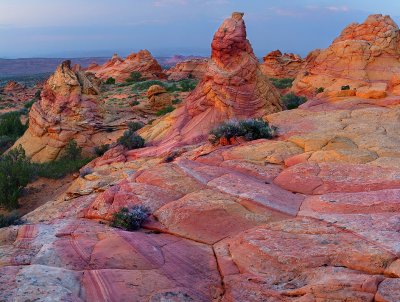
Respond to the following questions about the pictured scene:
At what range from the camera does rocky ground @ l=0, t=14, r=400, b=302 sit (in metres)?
4.78

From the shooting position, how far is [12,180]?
15.3 m

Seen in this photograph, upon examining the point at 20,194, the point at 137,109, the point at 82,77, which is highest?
the point at 82,77

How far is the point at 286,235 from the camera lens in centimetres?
578

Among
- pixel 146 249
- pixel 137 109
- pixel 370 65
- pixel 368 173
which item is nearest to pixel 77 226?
pixel 146 249

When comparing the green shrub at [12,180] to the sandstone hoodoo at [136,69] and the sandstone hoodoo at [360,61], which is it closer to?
the sandstone hoodoo at [360,61]

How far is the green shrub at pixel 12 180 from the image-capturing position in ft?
47.3

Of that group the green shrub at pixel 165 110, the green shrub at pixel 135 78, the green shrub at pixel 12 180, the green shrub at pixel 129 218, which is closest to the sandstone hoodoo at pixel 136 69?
the green shrub at pixel 135 78

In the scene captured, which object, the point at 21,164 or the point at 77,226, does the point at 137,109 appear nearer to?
the point at 21,164

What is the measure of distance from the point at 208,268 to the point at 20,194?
11.9 m

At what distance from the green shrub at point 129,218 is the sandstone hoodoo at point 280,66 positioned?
1668 inches

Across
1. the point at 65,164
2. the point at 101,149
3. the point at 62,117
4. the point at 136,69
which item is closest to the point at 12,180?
the point at 65,164

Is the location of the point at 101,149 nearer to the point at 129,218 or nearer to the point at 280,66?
the point at 129,218

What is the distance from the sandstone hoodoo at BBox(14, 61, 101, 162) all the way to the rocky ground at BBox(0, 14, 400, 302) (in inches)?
414

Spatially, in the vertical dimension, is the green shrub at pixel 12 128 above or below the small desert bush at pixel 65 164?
above
